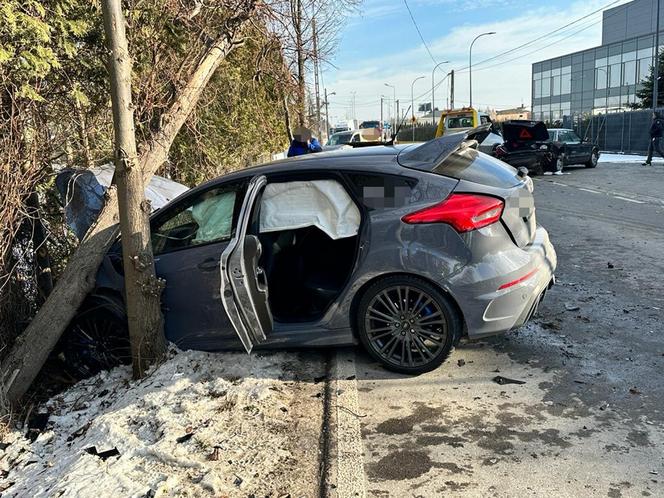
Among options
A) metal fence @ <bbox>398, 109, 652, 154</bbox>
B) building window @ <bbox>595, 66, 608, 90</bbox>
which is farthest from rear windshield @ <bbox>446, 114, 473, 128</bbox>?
building window @ <bbox>595, 66, 608, 90</bbox>

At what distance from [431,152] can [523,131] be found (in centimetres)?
1557

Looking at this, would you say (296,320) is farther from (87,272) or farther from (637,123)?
(637,123)

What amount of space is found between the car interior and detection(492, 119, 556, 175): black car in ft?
46.5

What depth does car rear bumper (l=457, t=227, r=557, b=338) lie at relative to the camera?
12.6 feet

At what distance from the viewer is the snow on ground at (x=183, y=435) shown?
2.97 meters

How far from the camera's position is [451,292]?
3.86 meters

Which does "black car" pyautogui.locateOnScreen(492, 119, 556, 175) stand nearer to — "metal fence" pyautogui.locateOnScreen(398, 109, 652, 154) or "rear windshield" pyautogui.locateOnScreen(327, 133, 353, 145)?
"metal fence" pyautogui.locateOnScreen(398, 109, 652, 154)

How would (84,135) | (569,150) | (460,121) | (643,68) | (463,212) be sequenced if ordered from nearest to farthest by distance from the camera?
(463,212)
(84,135)
(569,150)
(460,121)
(643,68)

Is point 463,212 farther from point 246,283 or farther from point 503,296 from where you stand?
point 246,283

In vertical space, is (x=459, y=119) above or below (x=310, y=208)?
above

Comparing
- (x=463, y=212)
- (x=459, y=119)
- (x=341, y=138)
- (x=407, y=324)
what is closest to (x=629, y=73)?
(x=459, y=119)

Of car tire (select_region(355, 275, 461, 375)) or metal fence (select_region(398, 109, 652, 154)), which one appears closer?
car tire (select_region(355, 275, 461, 375))

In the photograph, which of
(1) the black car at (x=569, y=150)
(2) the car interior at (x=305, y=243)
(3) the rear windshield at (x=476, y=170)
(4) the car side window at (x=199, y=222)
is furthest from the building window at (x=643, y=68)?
(4) the car side window at (x=199, y=222)

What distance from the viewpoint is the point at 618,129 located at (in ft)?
101
